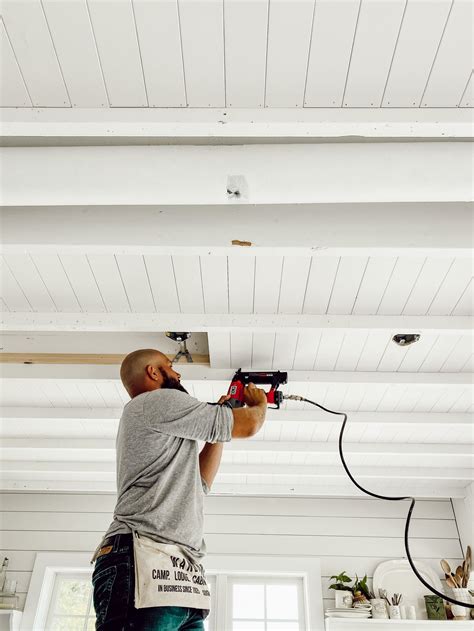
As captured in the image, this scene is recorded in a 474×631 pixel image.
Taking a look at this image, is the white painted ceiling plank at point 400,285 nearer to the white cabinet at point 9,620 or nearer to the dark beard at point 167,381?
the dark beard at point 167,381

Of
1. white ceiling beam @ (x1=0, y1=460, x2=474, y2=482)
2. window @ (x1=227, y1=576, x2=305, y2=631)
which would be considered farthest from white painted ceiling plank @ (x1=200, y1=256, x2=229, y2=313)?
window @ (x1=227, y1=576, x2=305, y2=631)

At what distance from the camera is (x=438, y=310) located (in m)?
2.20

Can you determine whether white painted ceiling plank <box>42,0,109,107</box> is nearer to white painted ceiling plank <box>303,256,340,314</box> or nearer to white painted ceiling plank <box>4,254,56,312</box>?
white painted ceiling plank <box>4,254,56,312</box>

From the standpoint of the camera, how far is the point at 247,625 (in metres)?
4.04

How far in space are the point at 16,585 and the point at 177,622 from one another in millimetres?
3620

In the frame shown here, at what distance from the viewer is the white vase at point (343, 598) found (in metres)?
3.88

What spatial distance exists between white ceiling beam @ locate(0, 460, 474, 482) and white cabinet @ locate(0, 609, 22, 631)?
1019 millimetres

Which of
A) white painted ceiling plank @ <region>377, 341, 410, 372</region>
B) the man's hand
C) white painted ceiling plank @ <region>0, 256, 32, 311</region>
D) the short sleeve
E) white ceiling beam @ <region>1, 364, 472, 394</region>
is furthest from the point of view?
white ceiling beam @ <region>1, 364, 472, 394</region>

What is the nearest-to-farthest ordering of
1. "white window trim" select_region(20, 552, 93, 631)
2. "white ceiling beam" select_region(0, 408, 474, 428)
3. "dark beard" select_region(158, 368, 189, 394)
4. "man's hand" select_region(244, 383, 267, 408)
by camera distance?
1. "dark beard" select_region(158, 368, 189, 394)
2. "man's hand" select_region(244, 383, 267, 408)
3. "white ceiling beam" select_region(0, 408, 474, 428)
4. "white window trim" select_region(20, 552, 93, 631)

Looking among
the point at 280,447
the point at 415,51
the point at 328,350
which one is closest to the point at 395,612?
the point at 280,447

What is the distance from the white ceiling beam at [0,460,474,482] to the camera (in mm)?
3926

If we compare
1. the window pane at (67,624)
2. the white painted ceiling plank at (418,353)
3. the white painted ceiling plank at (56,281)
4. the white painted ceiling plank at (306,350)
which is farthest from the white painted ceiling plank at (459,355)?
the window pane at (67,624)

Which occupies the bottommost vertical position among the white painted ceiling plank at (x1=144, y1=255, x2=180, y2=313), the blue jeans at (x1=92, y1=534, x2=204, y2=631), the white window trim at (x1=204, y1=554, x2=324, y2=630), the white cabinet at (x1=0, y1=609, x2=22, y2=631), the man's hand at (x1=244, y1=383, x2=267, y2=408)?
the blue jeans at (x1=92, y1=534, x2=204, y2=631)

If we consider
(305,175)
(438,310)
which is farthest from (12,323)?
(438,310)
